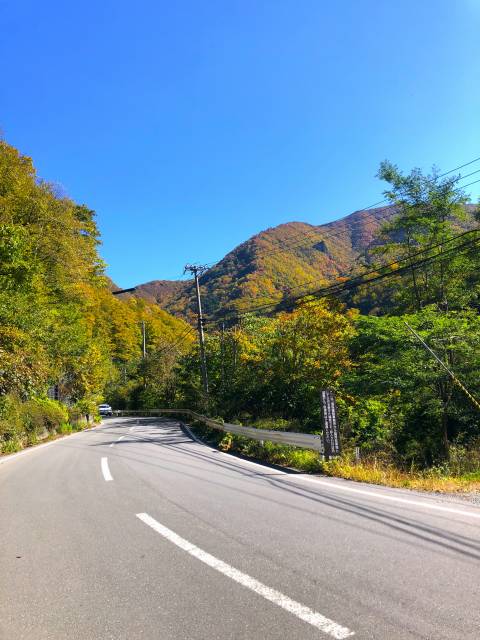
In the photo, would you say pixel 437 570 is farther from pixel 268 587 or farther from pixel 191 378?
pixel 191 378

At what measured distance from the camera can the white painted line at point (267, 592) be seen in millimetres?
2637

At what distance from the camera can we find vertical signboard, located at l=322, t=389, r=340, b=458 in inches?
372

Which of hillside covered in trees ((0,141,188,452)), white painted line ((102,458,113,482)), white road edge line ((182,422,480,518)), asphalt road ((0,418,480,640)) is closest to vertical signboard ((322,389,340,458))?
white road edge line ((182,422,480,518))

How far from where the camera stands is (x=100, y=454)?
1380 cm

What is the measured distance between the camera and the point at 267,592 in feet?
10.5

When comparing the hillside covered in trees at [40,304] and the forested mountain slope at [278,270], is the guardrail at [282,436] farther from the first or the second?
the forested mountain slope at [278,270]

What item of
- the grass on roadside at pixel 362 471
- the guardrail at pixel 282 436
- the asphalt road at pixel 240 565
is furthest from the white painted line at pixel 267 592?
the guardrail at pixel 282 436

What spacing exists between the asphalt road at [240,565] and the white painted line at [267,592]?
0.04 feet

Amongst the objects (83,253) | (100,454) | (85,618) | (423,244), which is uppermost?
(83,253)

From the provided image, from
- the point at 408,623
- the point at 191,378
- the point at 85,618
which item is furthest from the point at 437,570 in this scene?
the point at 191,378

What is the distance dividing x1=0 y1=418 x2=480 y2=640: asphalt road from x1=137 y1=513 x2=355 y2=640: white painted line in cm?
1

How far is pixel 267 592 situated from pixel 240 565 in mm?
600

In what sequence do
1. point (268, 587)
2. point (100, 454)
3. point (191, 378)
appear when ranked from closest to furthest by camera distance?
point (268, 587) → point (100, 454) → point (191, 378)

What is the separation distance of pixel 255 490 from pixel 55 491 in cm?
378
